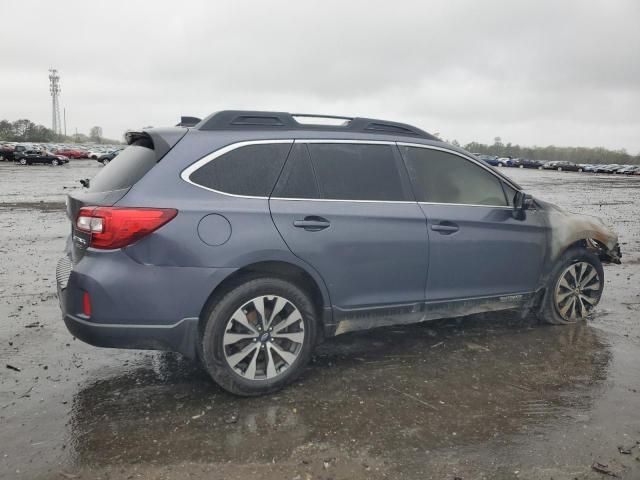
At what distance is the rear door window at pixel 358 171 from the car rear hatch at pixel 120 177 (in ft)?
3.38

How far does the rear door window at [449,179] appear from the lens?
13.9 feet

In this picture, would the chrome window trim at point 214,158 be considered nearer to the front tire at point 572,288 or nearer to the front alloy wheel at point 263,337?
the front alloy wheel at point 263,337

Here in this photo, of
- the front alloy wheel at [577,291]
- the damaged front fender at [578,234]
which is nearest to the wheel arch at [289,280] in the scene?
the damaged front fender at [578,234]

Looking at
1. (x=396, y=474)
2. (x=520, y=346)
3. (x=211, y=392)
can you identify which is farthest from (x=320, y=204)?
(x=520, y=346)

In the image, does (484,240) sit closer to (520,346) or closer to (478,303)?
(478,303)

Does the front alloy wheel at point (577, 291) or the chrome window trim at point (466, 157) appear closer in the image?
the chrome window trim at point (466, 157)

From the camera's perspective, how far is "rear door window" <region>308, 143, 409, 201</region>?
3.84m

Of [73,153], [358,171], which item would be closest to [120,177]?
[358,171]

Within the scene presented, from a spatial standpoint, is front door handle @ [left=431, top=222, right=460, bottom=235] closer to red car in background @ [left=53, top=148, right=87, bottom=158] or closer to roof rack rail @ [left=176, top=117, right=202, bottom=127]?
roof rack rail @ [left=176, top=117, right=202, bottom=127]

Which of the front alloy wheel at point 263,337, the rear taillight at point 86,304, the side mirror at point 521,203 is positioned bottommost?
the front alloy wheel at point 263,337

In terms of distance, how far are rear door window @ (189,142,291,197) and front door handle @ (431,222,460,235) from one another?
4.38 ft

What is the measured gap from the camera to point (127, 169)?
3.54 metres

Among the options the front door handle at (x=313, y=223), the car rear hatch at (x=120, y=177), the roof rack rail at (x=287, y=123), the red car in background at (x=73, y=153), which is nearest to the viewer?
the car rear hatch at (x=120, y=177)

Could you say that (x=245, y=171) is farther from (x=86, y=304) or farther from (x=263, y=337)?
(x=86, y=304)
